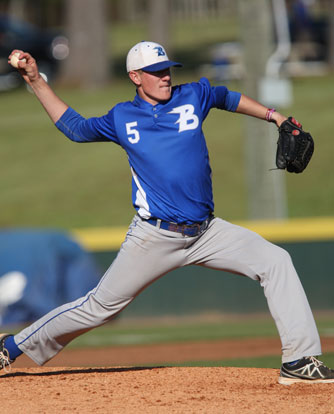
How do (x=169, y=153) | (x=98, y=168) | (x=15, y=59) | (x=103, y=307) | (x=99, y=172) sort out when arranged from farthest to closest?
(x=98, y=168) → (x=99, y=172) → (x=15, y=59) → (x=103, y=307) → (x=169, y=153)

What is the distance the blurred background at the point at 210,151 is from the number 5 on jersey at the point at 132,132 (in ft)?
7.42

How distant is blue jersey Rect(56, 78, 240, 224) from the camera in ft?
18.2

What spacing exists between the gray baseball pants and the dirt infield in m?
0.34

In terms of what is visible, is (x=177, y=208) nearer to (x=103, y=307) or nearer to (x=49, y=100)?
(x=103, y=307)

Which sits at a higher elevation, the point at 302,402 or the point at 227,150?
the point at 302,402

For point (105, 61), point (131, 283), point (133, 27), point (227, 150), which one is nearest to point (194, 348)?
point (131, 283)

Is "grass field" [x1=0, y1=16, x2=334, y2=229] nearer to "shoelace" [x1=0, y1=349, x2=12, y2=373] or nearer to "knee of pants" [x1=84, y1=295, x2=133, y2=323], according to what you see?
"shoelace" [x1=0, y1=349, x2=12, y2=373]

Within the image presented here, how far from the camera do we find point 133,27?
45625 millimetres

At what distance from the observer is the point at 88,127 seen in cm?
579

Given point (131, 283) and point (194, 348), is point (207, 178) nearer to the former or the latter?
point (131, 283)

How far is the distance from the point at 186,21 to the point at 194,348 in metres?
37.8

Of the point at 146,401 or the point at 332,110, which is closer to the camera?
the point at 146,401

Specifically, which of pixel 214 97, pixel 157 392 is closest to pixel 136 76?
pixel 214 97

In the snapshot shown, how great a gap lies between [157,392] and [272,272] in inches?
40.1
